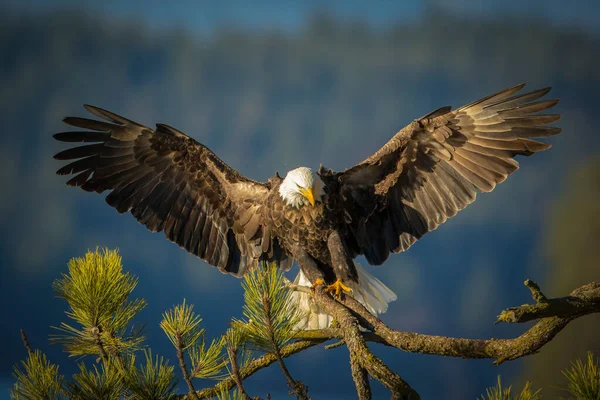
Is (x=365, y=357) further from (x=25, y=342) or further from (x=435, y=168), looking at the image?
(x=435, y=168)

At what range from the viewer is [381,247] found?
12.3 feet

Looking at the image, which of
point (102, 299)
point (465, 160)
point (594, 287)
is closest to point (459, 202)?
point (465, 160)

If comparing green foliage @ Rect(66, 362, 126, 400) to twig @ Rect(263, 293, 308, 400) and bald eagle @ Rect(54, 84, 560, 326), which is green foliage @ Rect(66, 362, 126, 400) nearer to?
twig @ Rect(263, 293, 308, 400)

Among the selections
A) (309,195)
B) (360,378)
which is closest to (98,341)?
(360,378)

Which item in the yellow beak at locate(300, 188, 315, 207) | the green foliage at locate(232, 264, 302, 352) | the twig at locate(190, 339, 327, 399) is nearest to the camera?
the green foliage at locate(232, 264, 302, 352)

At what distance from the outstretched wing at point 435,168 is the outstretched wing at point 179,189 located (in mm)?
553

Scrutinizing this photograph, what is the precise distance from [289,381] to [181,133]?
1.92m

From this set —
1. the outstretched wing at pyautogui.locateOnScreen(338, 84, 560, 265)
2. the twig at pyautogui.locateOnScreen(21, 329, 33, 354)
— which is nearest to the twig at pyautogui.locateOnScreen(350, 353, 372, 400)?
the twig at pyautogui.locateOnScreen(21, 329, 33, 354)

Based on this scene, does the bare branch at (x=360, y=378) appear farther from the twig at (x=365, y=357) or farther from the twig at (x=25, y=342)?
the twig at (x=25, y=342)

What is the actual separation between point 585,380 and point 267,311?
3.37 ft

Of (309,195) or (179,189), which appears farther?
(179,189)

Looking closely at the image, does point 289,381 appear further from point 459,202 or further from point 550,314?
point 459,202

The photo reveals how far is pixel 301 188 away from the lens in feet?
10.7

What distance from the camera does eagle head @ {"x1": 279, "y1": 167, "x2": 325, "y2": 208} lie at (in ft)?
10.7
